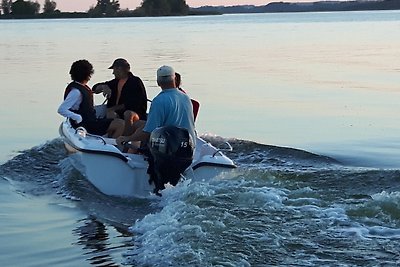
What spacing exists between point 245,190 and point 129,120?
2.27 m

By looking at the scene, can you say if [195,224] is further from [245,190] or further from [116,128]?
[116,128]

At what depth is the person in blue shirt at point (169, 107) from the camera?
8.58m

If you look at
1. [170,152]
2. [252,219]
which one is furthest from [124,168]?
[252,219]

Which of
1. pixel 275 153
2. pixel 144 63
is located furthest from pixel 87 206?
pixel 144 63

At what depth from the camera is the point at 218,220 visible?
755cm

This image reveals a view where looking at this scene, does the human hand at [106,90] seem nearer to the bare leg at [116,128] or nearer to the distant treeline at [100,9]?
the bare leg at [116,128]

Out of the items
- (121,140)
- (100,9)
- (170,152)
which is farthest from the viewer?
(100,9)

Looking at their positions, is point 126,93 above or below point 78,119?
above

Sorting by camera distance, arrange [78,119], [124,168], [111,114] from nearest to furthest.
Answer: [124,168]
[78,119]
[111,114]

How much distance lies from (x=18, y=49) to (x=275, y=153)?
2646 centimetres

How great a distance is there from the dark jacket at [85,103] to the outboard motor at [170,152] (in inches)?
75.0

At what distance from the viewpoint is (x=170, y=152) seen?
8.38m

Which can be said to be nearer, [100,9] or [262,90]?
[262,90]

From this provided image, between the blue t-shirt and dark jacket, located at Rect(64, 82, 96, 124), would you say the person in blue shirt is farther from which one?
dark jacket, located at Rect(64, 82, 96, 124)
